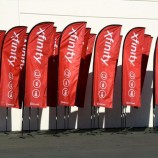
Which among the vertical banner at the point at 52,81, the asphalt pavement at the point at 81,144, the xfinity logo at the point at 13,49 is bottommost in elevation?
the asphalt pavement at the point at 81,144

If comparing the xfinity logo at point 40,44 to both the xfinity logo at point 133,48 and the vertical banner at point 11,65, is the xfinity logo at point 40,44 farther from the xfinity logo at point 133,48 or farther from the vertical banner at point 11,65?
the xfinity logo at point 133,48

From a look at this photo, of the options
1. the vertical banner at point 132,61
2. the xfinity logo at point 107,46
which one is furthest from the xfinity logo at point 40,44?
the vertical banner at point 132,61

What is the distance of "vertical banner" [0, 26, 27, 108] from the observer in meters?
14.2

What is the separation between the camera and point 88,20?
17078mm

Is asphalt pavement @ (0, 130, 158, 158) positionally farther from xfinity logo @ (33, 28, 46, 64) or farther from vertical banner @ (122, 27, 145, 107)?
xfinity logo @ (33, 28, 46, 64)

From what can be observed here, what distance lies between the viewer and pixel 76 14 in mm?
16906

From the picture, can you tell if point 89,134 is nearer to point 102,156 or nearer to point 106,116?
point 106,116

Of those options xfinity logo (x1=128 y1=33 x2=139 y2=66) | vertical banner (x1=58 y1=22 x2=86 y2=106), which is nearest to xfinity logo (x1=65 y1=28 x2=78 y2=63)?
vertical banner (x1=58 y1=22 x2=86 y2=106)

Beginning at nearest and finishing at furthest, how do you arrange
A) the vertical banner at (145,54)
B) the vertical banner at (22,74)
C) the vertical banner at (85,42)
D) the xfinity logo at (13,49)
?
the xfinity logo at (13,49)
the vertical banner at (22,74)
the vertical banner at (85,42)
the vertical banner at (145,54)

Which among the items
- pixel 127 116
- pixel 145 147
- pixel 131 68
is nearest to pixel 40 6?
pixel 131 68

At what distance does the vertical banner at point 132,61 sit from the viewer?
1509 centimetres

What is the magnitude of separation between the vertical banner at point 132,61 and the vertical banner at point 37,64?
8.84 ft

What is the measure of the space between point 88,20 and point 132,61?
2.89 metres

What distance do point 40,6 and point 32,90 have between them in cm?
394
